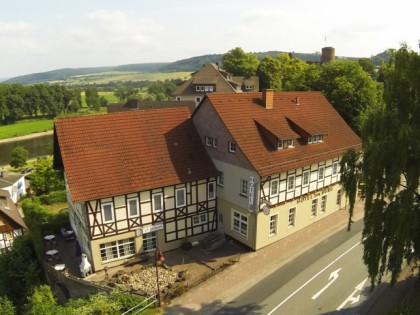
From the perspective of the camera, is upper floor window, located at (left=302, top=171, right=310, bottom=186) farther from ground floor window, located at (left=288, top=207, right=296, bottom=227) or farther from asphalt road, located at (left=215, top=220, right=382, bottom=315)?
asphalt road, located at (left=215, top=220, right=382, bottom=315)

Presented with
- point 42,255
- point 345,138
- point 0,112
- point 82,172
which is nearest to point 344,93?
point 345,138

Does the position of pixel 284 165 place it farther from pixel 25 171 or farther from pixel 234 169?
pixel 25 171

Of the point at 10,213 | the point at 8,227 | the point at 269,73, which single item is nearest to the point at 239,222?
the point at 8,227

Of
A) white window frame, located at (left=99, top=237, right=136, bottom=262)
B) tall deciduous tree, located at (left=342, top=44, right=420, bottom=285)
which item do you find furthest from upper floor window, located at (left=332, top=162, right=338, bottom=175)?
white window frame, located at (left=99, top=237, right=136, bottom=262)

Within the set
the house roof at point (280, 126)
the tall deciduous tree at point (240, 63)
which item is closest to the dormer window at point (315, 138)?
the house roof at point (280, 126)

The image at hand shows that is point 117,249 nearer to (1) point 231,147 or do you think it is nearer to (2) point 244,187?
(2) point 244,187

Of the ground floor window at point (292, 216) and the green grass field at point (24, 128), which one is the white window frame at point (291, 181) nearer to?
the ground floor window at point (292, 216)
